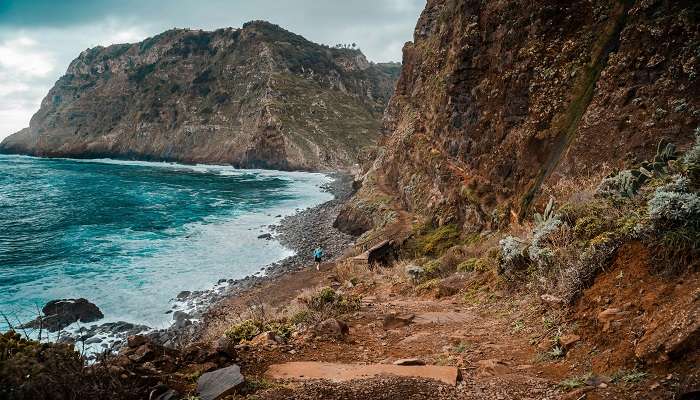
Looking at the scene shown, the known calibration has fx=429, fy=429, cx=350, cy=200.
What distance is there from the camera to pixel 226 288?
77.2 feet

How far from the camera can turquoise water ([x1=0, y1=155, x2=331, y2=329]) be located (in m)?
22.7

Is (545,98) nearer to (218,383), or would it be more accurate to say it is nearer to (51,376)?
(218,383)

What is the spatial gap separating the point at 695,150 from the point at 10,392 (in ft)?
26.0

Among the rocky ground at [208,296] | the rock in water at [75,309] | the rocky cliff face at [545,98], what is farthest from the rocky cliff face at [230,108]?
the rock in water at [75,309]

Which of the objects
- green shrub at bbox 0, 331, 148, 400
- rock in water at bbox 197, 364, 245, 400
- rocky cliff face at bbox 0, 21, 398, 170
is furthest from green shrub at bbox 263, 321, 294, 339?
rocky cliff face at bbox 0, 21, 398, 170

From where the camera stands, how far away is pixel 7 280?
2422 cm

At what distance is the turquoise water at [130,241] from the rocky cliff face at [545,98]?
562 inches

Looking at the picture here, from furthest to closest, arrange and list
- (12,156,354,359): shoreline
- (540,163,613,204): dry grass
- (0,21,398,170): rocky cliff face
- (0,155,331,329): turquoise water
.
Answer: (0,21,398,170): rocky cliff face, (0,155,331,329): turquoise water, (12,156,354,359): shoreline, (540,163,613,204): dry grass

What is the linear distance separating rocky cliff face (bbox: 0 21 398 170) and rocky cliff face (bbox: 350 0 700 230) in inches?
2857

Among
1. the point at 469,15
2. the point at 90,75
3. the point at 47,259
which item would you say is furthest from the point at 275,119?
the point at 90,75

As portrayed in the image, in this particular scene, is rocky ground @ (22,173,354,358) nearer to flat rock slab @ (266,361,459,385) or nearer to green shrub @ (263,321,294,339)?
green shrub @ (263,321,294,339)

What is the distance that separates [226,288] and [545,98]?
59.5 ft

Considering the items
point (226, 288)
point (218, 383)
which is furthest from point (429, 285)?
point (226, 288)

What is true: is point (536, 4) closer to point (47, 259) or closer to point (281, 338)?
point (281, 338)
